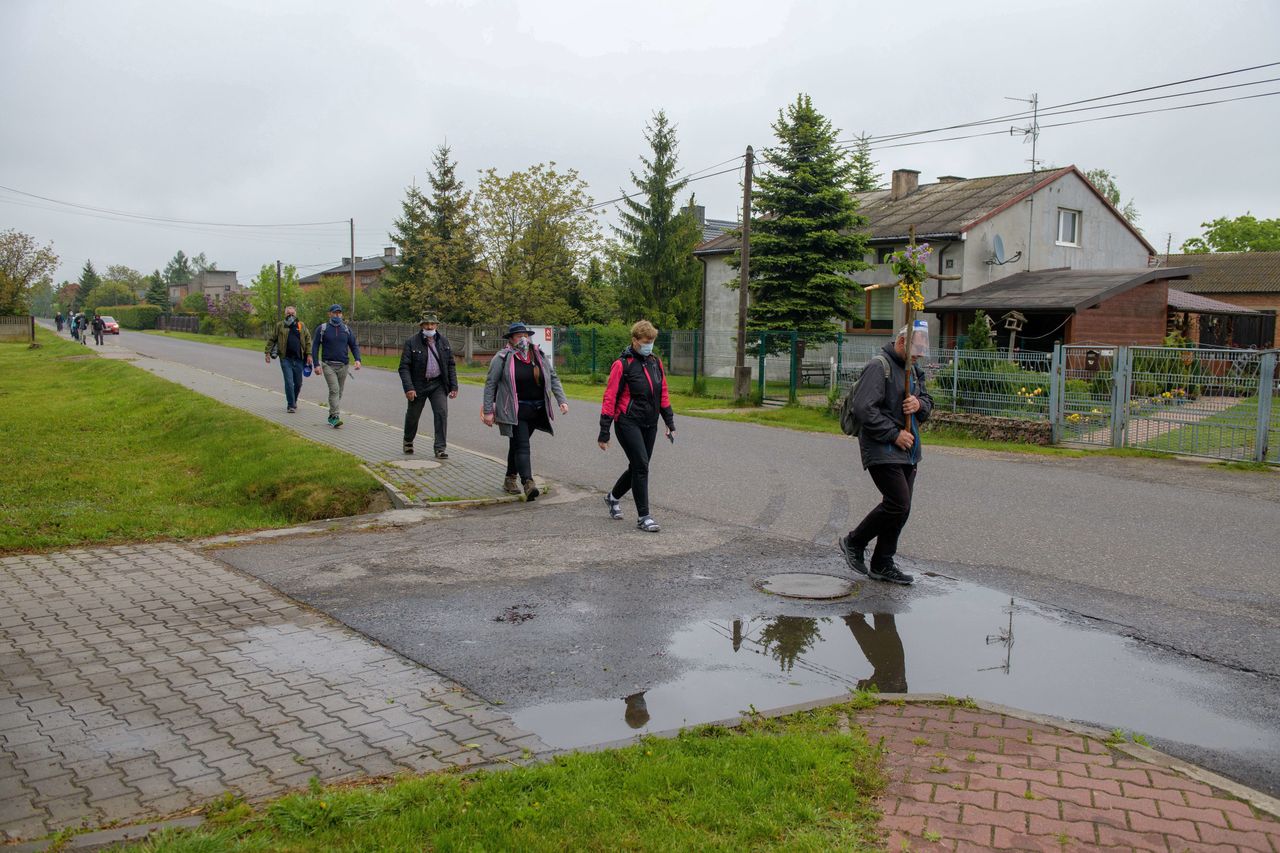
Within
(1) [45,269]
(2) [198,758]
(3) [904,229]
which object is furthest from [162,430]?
(1) [45,269]

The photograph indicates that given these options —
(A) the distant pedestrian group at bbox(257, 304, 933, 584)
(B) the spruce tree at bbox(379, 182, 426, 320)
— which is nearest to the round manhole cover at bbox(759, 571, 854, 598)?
(A) the distant pedestrian group at bbox(257, 304, 933, 584)

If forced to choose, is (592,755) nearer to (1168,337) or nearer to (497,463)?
(497,463)

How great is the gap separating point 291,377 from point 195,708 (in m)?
13.7

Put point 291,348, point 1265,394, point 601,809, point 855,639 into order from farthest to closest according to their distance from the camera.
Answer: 1. point 291,348
2. point 1265,394
3. point 855,639
4. point 601,809

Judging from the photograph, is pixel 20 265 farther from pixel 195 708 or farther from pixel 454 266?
pixel 195 708

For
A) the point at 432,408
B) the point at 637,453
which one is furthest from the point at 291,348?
the point at 637,453

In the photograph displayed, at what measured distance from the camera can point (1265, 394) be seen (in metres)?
13.6

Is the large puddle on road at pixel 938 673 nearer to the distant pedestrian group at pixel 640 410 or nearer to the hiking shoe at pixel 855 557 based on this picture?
the hiking shoe at pixel 855 557

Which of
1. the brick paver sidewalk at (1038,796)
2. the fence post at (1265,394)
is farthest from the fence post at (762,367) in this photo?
the brick paver sidewalk at (1038,796)

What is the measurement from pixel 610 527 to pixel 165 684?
4.51 meters

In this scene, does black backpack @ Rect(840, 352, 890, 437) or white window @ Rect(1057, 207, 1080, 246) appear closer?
black backpack @ Rect(840, 352, 890, 437)

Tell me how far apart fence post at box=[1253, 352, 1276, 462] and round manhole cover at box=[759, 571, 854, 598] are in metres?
9.69

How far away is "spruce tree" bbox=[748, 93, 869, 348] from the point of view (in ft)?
88.3

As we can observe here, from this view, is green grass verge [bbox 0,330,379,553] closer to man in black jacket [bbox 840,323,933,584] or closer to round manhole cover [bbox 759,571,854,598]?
round manhole cover [bbox 759,571,854,598]
